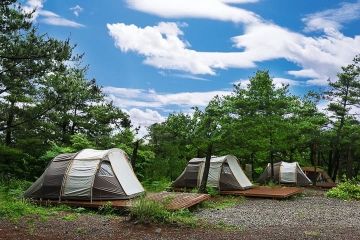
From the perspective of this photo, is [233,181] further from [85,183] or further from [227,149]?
[85,183]

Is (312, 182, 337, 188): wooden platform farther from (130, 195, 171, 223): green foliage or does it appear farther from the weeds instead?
(130, 195, 171, 223): green foliage

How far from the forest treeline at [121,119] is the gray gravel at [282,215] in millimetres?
3150

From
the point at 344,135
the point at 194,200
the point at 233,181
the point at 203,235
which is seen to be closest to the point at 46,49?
the point at 203,235

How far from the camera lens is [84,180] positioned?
11.1 m

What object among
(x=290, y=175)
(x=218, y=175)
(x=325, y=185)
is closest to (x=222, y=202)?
(x=218, y=175)

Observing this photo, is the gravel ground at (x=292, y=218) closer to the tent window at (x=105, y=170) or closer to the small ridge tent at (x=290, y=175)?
the tent window at (x=105, y=170)

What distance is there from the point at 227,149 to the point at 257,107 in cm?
238

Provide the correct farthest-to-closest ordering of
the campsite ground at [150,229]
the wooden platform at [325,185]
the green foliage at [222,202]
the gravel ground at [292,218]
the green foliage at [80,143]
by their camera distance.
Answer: the wooden platform at [325,185] < the green foliage at [80,143] < the green foliage at [222,202] < the gravel ground at [292,218] < the campsite ground at [150,229]

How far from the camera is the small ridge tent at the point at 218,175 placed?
1570 cm

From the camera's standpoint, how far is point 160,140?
25.0 meters

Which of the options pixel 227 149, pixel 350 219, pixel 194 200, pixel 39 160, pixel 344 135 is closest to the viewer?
pixel 350 219

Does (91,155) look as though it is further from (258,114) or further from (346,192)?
(346,192)

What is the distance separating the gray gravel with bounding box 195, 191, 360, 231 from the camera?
29.6ft

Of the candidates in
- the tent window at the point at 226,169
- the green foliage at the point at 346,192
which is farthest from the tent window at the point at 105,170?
the green foliage at the point at 346,192
